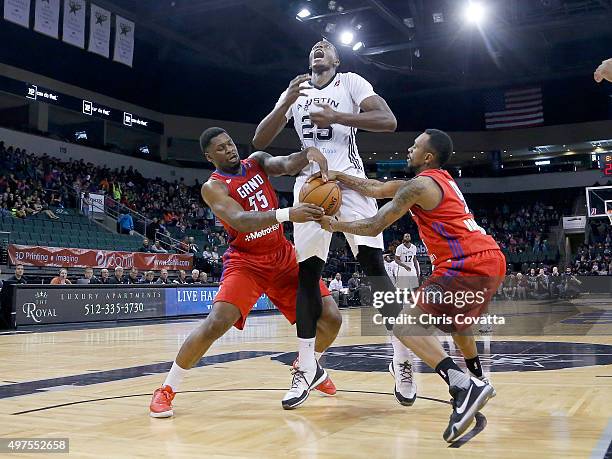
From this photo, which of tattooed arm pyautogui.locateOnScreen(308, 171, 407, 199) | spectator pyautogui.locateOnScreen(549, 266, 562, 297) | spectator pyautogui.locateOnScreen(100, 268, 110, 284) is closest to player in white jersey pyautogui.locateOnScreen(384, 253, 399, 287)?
spectator pyautogui.locateOnScreen(100, 268, 110, 284)

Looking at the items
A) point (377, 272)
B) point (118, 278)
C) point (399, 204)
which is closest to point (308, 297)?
point (377, 272)

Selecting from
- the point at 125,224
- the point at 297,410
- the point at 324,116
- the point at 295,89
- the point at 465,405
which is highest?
the point at 125,224

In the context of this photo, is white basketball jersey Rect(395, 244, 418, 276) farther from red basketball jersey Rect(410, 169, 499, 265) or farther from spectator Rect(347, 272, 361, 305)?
red basketball jersey Rect(410, 169, 499, 265)

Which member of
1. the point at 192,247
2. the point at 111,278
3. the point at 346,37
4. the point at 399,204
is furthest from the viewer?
the point at 192,247

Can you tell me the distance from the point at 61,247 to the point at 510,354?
12.6m

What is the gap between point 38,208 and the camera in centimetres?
1772

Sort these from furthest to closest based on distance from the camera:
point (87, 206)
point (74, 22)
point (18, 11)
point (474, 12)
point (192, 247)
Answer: point (192, 247) → point (87, 206) → point (474, 12) → point (74, 22) → point (18, 11)

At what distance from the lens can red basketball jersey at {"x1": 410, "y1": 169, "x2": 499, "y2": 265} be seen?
3.46m

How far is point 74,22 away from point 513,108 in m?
21.5

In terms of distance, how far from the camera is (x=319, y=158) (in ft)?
12.5

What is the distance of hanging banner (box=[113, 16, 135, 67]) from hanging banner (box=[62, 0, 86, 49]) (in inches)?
54.3

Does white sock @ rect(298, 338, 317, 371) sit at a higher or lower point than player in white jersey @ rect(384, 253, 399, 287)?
lower

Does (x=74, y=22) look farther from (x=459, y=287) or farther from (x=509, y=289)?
(x=459, y=287)

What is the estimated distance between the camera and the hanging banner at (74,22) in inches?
672
